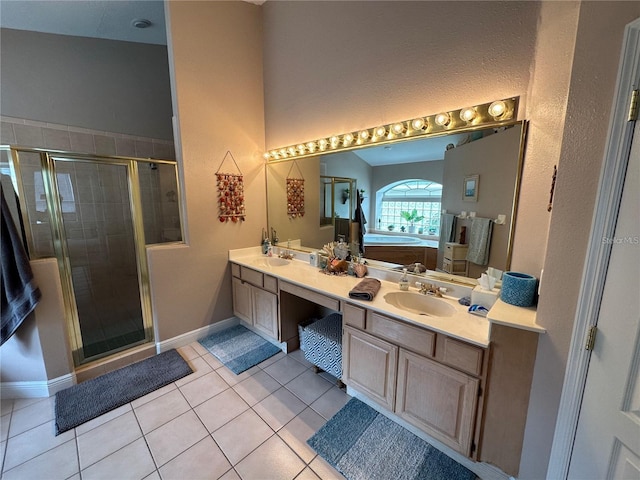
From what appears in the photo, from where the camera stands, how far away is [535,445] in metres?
1.20

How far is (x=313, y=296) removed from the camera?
→ 2.03m

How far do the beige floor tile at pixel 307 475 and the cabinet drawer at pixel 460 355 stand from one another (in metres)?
0.96

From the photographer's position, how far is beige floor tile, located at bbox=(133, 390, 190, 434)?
1.78m

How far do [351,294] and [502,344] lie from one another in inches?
33.7

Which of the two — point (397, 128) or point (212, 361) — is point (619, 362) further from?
point (212, 361)

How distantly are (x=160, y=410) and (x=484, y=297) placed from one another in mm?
2380

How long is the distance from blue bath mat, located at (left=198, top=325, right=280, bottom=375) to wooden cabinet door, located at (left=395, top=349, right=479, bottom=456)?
1390 millimetres

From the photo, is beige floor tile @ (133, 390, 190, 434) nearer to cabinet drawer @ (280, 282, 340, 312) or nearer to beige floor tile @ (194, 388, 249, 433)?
beige floor tile @ (194, 388, 249, 433)

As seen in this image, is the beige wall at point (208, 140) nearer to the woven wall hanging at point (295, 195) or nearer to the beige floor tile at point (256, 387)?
the woven wall hanging at point (295, 195)

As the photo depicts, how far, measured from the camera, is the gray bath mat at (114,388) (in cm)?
183

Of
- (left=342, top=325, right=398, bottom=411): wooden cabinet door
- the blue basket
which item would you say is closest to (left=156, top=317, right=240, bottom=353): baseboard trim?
(left=342, top=325, right=398, bottom=411): wooden cabinet door

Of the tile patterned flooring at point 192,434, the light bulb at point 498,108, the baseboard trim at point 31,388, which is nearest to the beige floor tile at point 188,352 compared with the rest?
the tile patterned flooring at point 192,434

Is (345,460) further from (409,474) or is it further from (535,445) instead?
(535,445)

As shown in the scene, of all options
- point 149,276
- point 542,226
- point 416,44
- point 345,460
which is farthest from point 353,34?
point 345,460
